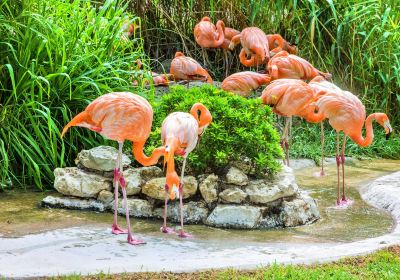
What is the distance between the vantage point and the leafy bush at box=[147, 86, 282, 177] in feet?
18.4

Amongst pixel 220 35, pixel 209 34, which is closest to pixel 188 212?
pixel 209 34

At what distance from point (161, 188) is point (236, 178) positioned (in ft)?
1.86

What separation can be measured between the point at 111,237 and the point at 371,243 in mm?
1691

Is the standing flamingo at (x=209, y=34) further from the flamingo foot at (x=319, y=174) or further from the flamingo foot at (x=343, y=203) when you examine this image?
the flamingo foot at (x=343, y=203)

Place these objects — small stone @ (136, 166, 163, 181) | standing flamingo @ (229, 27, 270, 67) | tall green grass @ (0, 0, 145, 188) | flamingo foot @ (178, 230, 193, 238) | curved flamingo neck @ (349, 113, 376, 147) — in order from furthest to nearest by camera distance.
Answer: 1. standing flamingo @ (229, 27, 270, 67)
2. curved flamingo neck @ (349, 113, 376, 147)
3. tall green grass @ (0, 0, 145, 188)
4. small stone @ (136, 166, 163, 181)
5. flamingo foot @ (178, 230, 193, 238)

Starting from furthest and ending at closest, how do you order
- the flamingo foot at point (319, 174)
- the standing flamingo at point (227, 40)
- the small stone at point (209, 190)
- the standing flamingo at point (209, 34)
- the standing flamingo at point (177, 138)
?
1. the standing flamingo at point (227, 40)
2. the standing flamingo at point (209, 34)
3. the flamingo foot at point (319, 174)
4. the small stone at point (209, 190)
5. the standing flamingo at point (177, 138)

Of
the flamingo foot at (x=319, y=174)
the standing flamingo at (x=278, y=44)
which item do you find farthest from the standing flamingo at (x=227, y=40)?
the flamingo foot at (x=319, y=174)

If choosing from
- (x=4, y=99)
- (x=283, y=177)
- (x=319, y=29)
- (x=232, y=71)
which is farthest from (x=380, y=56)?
(x=4, y=99)

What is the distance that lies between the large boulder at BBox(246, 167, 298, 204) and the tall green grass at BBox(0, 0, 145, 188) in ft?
5.23

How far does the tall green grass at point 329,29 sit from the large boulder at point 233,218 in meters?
4.08

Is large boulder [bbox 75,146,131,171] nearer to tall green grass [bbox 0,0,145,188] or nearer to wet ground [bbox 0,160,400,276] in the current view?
tall green grass [bbox 0,0,145,188]

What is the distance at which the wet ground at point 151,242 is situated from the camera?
4.10 meters

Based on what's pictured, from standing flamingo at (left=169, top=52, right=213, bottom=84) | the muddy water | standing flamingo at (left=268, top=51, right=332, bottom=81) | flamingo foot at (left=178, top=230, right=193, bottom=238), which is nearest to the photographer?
flamingo foot at (left=178, top=230, right=193, bottom=238)

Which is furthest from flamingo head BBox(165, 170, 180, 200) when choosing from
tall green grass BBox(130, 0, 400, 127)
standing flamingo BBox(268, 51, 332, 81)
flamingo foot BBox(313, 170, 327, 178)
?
tall green grass BBox(130, 0, 400, 127)
